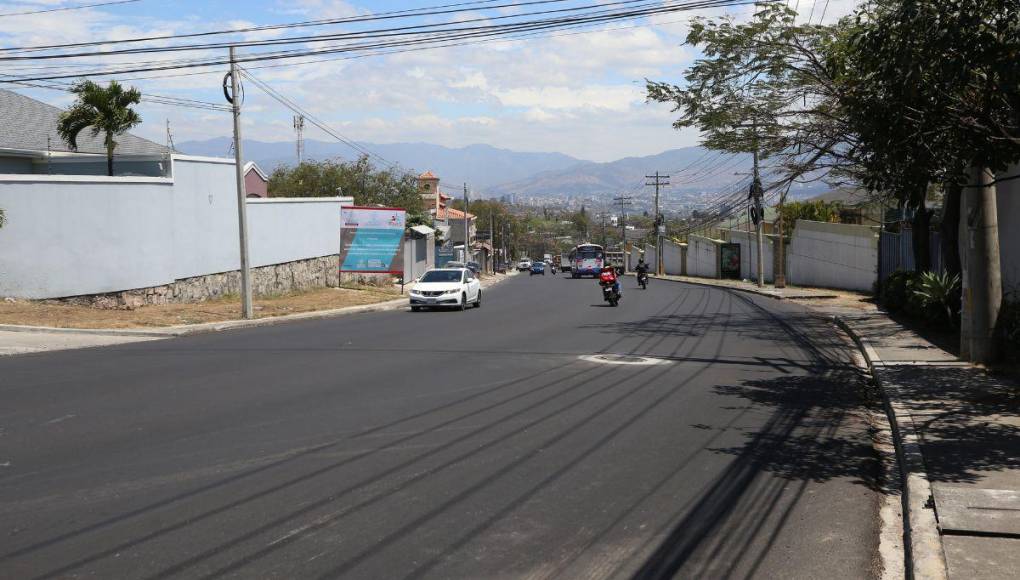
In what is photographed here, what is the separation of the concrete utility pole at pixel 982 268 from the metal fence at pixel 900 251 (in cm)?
1353

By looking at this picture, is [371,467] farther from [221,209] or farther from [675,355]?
[221,209]

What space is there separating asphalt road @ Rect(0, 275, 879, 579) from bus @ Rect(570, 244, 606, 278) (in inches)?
2298

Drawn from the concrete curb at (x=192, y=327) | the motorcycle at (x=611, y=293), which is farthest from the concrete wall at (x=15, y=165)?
the motorcycle at (x=611, y=293)

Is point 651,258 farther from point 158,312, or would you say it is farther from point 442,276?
point 158,312

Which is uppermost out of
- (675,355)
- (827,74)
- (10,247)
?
(827,74)

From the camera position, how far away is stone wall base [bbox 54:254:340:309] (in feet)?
86.4

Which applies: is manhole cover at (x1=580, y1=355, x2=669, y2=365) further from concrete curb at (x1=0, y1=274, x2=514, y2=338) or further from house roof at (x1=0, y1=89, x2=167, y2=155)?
house roof at (x1=0, y1=89, x2=167, y2=155)

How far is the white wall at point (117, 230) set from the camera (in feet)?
77.8

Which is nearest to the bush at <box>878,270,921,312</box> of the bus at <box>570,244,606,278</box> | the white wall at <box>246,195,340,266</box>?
the white wall at <box>246,195,340,266</box>

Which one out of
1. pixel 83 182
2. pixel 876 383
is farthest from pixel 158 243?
pixel 876 383

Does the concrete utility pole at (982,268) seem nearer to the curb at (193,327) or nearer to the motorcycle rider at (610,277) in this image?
the curb at (193,327)

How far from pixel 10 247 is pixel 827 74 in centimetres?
1994

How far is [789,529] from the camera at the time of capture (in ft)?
21.0

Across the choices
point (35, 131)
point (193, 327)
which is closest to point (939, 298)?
point (193, 327)
